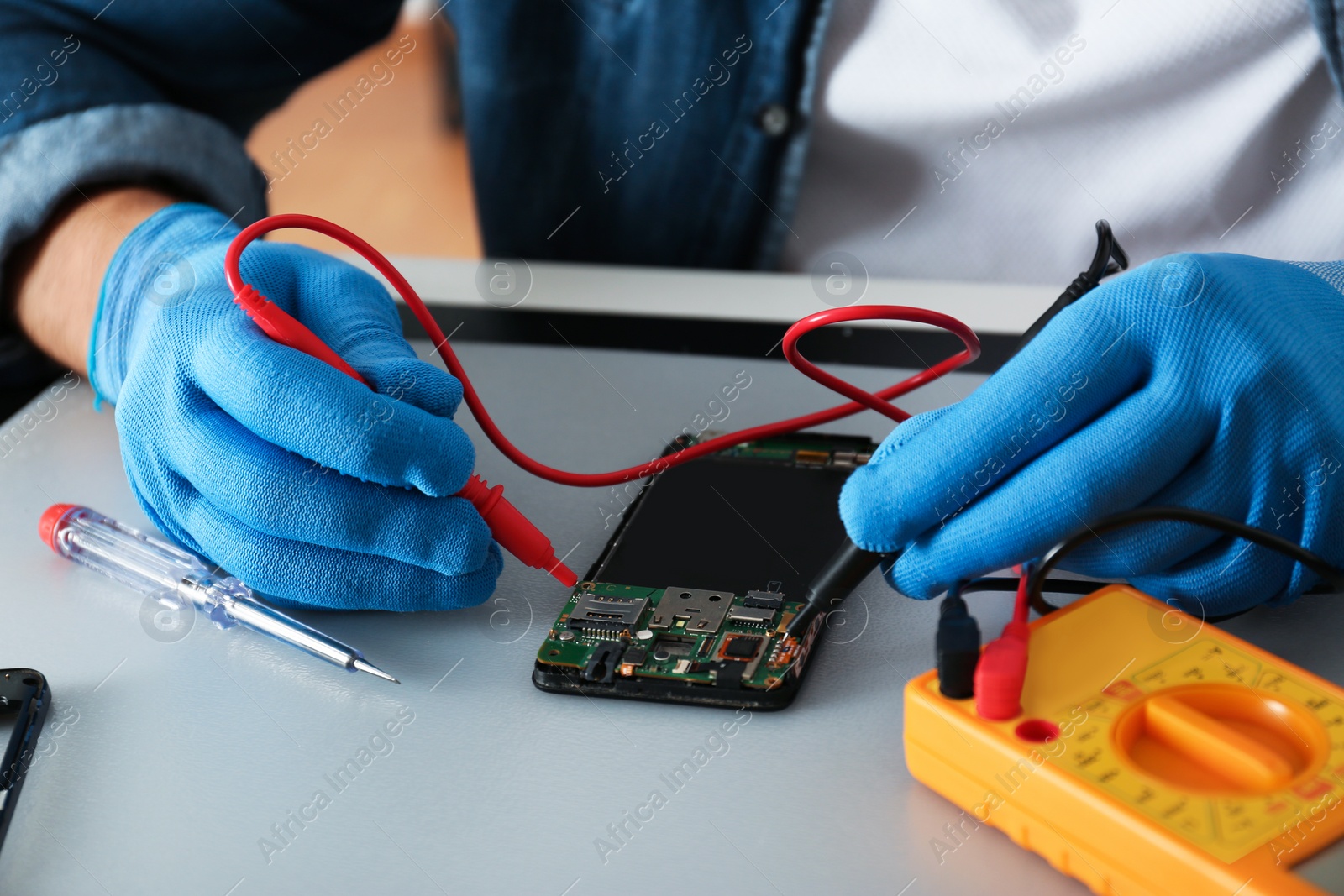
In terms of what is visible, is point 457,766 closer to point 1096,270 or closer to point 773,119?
point 1096,270

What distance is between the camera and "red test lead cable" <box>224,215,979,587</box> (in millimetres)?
604

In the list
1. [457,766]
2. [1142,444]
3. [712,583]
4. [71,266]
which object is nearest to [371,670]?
[457,766]

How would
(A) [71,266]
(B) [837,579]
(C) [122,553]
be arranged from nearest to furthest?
(B) [837,579]
(C) [122,553]
(A) [71,266]

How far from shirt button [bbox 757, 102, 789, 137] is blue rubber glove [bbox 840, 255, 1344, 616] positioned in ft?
2.04

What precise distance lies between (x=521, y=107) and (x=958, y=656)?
0.95 m

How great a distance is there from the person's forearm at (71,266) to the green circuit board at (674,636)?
536mm

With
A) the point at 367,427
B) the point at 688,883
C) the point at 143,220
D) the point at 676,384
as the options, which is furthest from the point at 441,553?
the point at 143,220

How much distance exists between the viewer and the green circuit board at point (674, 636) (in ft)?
1.77

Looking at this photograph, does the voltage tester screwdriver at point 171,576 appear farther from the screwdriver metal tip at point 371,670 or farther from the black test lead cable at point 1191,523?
the black test lead cable at point 1191,523

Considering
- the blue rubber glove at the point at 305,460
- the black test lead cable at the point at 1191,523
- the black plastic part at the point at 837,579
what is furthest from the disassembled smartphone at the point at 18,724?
the black test lead cable at the point at 1191,523

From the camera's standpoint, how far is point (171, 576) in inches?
25.2

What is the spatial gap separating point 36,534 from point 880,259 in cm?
84

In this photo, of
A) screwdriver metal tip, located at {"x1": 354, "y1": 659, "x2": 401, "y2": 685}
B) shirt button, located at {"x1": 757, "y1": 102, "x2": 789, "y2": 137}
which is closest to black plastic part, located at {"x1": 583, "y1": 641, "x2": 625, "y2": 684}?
screwdriver metal tip, located at {"x1": 354, "y1": 659, "x2": 401, "y2": 685}

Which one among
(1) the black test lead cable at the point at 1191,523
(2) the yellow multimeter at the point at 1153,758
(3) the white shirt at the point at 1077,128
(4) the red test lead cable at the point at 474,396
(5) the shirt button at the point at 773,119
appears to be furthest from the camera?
(5) the shirt button at the point at 773,119
